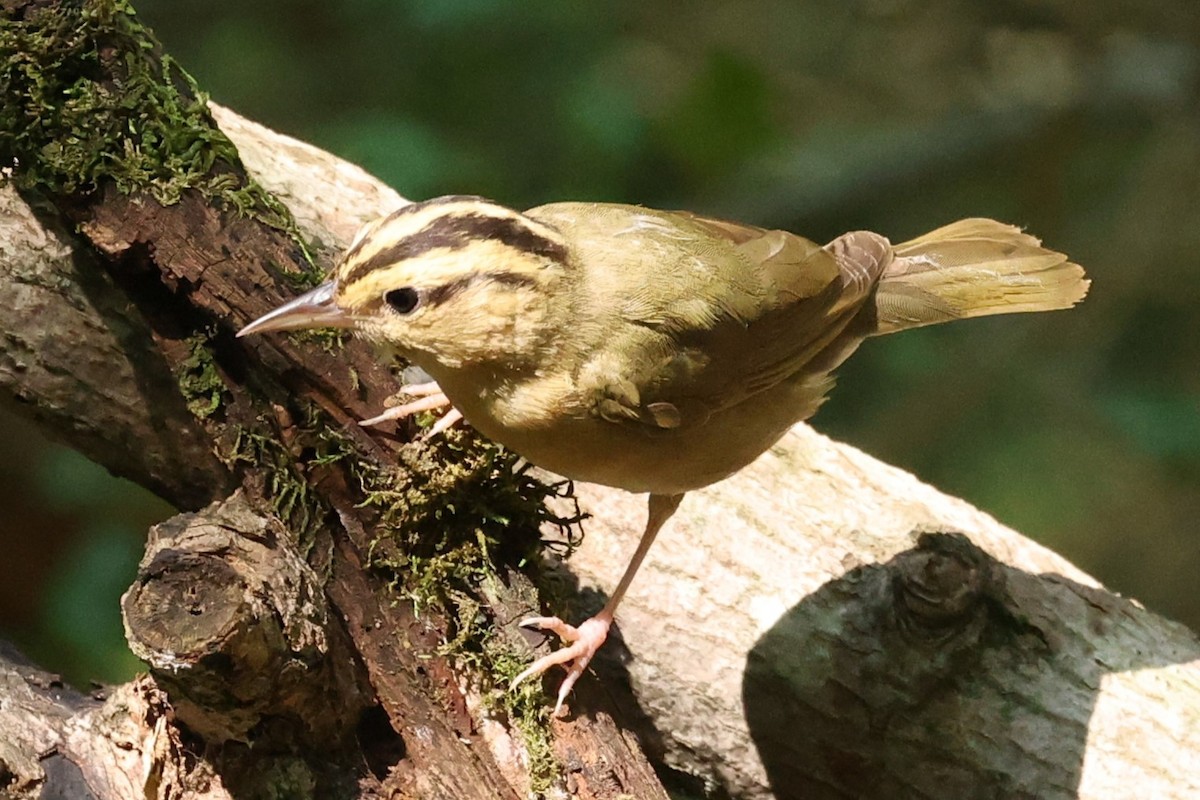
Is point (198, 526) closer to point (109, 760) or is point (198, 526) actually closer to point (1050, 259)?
point (109, 760)

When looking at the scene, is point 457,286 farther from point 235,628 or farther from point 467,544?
point 235,628

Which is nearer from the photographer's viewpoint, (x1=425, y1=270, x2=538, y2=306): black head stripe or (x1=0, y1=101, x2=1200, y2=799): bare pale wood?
(x1=425, y1=270, x2=538, y2=306): black head stripe

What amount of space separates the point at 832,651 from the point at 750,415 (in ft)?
2.36

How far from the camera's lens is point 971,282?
3684 millimetres

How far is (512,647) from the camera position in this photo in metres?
2.69

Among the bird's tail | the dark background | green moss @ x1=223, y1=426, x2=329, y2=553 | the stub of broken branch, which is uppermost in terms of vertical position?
the dark background

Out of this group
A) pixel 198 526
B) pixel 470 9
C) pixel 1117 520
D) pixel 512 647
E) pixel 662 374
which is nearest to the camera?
pixel 198 526

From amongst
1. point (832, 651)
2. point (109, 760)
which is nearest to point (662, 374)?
point (832, 651)

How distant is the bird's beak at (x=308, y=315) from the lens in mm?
2436

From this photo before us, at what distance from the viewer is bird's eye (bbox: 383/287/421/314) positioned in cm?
250

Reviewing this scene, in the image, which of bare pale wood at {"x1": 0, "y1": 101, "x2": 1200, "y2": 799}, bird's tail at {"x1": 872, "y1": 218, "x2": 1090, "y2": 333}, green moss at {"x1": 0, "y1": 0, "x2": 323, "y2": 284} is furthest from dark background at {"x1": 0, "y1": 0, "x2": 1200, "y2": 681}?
green moss at {"x1": 0, "y1": 0, "x2": 323, "y2": 284}

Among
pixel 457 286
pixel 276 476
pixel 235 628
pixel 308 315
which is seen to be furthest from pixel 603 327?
pixel 235 628

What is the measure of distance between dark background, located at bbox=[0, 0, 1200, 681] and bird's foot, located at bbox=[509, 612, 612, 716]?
10.4 ft

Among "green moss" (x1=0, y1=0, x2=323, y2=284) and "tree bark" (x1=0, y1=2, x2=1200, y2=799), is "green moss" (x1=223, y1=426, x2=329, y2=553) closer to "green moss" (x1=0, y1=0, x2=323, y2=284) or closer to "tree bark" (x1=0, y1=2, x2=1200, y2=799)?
"tree bark" (x1=0, y1=2, x2=1200, y2=799)
